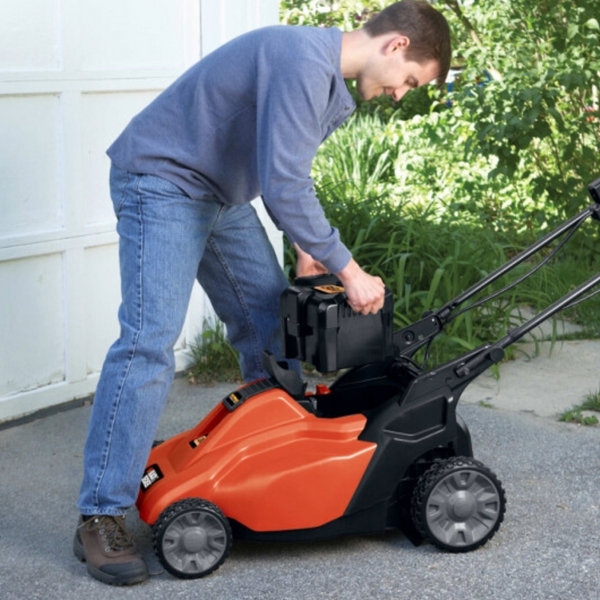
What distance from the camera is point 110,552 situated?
3141mm

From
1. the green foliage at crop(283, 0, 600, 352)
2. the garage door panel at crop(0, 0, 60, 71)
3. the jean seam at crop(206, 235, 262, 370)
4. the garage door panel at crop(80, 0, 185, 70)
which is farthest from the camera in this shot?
the green foliage at crop(283, 0, 600, 352)

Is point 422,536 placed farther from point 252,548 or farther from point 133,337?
point 133,337

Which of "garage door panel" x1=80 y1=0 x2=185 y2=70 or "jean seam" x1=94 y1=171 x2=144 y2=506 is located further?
"garage door panel" x1=80 y1=0 x2=185 y2=70

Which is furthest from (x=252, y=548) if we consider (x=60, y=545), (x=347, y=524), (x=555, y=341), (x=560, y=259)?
(x=560, y=259)

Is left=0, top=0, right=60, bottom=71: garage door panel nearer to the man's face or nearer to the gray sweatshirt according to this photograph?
the gray sweatshirt

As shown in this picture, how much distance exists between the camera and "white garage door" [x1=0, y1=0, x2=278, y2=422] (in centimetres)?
418

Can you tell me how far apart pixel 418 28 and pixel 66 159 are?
177cm

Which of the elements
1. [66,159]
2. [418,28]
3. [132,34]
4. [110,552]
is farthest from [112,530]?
[132,34]

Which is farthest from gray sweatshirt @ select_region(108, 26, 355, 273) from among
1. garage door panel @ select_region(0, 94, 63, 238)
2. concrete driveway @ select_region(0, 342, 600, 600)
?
garage door panel @ select_region(0, 94, 63, 238)

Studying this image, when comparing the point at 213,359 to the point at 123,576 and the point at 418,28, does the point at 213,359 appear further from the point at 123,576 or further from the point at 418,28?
A: the point at 418,28

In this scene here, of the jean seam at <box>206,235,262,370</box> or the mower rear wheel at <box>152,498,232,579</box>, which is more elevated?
the jean seam at <box>206,235,262,370</box>

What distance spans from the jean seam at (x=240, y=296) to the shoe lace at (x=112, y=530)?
26.7 inches

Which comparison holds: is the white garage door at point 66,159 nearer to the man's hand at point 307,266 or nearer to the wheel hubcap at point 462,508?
the man's hand at point 307,266

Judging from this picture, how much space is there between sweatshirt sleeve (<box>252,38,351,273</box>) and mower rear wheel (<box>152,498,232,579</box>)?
0.74 meters
